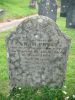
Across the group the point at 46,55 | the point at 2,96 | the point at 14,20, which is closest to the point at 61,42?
the point at 46,55

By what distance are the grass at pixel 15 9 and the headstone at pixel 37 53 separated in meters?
16.3

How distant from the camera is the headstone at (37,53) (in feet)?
29.9

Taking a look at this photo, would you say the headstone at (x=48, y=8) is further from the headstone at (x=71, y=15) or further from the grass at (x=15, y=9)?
the grass at (x=15, y=9)

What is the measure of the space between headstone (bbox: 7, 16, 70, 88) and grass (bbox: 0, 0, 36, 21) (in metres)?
16.3

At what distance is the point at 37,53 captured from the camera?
365 inches

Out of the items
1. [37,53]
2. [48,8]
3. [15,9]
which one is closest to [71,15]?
[48,8]

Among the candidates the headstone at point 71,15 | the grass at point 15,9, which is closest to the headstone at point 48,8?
the headstone at point 71,15

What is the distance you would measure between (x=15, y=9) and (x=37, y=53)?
70.5 ft

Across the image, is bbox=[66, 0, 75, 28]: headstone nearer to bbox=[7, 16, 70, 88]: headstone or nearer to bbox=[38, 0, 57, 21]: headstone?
bbox=[38, 0, 57, 21]: headstone

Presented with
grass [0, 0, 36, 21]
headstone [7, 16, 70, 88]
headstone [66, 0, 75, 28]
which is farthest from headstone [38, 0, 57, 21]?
headstone [7, 16, 70, 88]

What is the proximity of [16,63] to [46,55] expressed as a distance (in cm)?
74

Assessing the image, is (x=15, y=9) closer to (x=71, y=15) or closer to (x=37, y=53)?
(x=71, y=15)

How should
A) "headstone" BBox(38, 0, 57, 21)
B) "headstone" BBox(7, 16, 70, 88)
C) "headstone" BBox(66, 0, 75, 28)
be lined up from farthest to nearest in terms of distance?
"headstone" BBox(38, 0, 57, 21) → "headstone" BBox(66, 0, 75, 28) → "headstone" BBox(7, 16, 70, 88)

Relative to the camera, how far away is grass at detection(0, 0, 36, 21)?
Result: 90.1 ft
